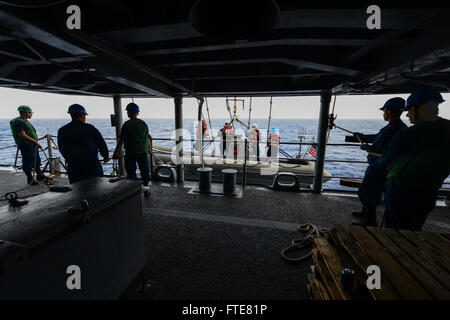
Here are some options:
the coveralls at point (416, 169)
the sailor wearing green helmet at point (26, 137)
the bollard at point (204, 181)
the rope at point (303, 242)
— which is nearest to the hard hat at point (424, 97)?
the coveralls at point (416, 169)

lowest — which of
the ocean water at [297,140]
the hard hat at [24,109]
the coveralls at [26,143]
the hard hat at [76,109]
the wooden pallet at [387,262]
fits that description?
the ocean water at [297,140]

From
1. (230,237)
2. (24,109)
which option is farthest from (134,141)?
(24,109)

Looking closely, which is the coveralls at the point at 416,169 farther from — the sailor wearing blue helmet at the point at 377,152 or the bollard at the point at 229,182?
the bollard at the point at 229,182

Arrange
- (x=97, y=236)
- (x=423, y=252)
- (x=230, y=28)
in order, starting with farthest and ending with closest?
(x=423, y=252)
(x=97, y=236)
(x=230, y=28)

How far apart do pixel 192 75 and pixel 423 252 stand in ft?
14.9

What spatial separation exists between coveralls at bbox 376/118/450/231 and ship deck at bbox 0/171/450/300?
129cm

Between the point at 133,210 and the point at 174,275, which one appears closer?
the point at 133,210

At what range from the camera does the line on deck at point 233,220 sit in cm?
356

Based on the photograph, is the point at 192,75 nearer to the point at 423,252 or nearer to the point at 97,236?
the point at 97,236

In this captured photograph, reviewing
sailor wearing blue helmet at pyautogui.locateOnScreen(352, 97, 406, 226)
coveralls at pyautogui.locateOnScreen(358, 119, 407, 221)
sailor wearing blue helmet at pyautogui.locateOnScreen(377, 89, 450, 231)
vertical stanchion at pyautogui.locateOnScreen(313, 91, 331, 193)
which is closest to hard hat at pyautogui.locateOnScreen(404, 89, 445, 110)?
sailor wearing blue helmet at pyautogui.locateOnScreen(377, 89, 450, 231)

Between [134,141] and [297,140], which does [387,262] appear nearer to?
[134,141]

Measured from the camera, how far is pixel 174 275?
Result: 7.82 ft

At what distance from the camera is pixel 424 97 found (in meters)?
2.19
